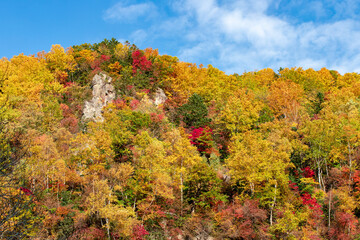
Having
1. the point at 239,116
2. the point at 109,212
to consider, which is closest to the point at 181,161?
the point at 109,212

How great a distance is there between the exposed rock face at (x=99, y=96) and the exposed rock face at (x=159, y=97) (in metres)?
8.70

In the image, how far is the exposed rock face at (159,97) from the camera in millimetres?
53869

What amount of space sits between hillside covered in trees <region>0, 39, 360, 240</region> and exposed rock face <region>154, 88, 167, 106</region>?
631mm

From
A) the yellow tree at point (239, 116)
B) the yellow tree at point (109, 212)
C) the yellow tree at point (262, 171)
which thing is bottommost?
the yellow tree at point (109, 212)

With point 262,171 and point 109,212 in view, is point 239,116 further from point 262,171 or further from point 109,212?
point 109,212

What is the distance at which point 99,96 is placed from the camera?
4981 cm

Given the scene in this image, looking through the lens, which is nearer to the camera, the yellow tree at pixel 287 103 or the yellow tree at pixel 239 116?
the yellow tree at pixel 239 116

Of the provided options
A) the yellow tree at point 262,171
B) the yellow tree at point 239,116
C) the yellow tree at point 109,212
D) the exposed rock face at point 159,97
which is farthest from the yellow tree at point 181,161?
the exposed rock face at point 159,97

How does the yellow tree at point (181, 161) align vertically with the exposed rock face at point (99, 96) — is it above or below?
below

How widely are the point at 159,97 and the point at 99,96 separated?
12097 millimetres

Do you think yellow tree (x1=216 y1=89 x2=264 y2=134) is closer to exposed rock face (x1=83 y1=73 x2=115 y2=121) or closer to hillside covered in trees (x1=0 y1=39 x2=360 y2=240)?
hillside covered in trees (x1=0 y1=39 x2=360 y2=240)

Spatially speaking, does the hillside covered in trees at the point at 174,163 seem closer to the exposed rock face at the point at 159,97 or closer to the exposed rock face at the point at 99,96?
the exposed rock face at the point at 99,96

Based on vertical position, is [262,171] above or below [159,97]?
below

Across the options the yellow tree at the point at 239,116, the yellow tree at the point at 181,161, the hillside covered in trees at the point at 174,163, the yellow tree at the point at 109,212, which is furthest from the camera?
the yellow tree at the point at 239,116
